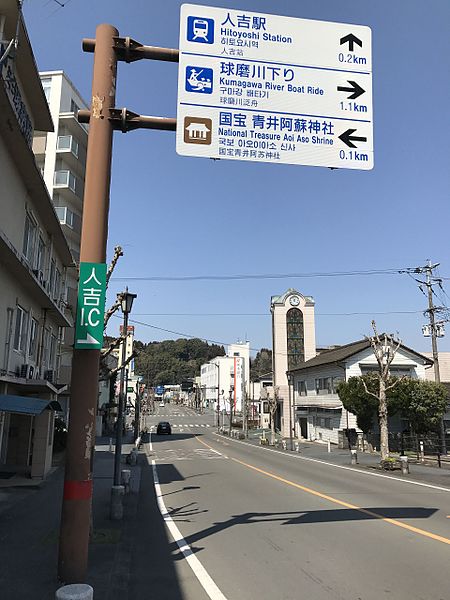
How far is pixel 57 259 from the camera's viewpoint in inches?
954

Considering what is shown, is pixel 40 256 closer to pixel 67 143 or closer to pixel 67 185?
pixel 67 185

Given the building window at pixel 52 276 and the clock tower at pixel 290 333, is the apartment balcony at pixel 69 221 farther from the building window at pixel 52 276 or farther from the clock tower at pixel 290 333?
the clock tower at pixel 290 333

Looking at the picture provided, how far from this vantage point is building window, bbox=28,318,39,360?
19.3 m

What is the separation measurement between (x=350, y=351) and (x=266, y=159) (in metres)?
36.6

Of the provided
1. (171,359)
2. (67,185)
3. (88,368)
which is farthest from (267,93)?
(171,359)

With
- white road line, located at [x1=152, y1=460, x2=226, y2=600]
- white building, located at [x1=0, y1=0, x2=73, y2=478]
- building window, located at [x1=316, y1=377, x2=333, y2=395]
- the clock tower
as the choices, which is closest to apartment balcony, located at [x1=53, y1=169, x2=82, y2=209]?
white building, located at [x1=0, y1=0, x2=73, y2=478]

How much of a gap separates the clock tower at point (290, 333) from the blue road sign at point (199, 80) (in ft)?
167

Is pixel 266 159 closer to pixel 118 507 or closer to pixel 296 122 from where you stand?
pixel 296 122

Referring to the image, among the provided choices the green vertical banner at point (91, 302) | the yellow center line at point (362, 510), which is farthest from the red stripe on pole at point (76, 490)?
the yellow center line at point (362, 510)

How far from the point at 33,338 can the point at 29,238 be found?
168 inches

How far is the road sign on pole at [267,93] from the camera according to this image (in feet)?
22.4

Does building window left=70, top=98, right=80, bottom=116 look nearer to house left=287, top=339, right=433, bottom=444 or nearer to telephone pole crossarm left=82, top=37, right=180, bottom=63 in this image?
house left=287, top=339, right=433, bottom=444

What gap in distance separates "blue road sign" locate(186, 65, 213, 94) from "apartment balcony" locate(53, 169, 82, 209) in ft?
111

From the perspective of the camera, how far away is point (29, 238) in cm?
1770
